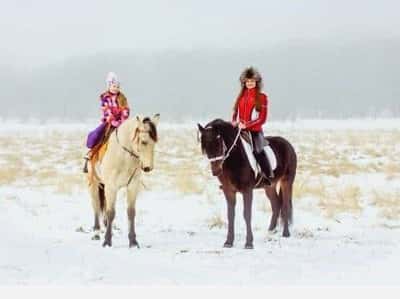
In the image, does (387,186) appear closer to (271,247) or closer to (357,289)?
(271,247)

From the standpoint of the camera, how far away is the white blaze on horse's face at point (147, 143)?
8445mm

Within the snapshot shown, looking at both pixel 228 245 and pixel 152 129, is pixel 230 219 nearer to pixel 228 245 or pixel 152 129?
pixel 228 245

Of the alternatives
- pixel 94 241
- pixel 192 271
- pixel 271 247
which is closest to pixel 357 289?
pixel 192 271

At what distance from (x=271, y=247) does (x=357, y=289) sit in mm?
3265

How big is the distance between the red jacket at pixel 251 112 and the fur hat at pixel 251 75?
0.16 metres

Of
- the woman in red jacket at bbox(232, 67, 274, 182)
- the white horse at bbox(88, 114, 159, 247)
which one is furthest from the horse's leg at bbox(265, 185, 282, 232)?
the white horse at bbox(88, 114, 159, 247)

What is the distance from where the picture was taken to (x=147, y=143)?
8500mm

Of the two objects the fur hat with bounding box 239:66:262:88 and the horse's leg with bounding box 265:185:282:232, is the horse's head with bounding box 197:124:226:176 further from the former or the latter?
the horse's leg with bounding box 265:185:282:232

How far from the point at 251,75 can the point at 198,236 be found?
291 cm

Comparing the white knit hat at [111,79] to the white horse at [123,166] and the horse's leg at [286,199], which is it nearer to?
the white horse at [123,166]

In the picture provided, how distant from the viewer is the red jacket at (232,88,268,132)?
9531 mm

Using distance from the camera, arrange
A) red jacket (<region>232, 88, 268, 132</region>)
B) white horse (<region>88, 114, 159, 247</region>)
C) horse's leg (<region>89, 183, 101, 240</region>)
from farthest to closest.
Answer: horse's leg (<region>89, 183, 101, 240</region>)
red jacket (<region>232, 88, 268, 132</region>)
white horse (<region>88, 114, 159, 247</region>)

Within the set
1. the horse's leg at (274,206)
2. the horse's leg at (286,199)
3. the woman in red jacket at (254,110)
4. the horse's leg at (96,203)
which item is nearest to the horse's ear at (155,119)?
the woman in red jacket at (254,110)

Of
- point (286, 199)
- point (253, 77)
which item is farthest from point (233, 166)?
point (286, 199)
